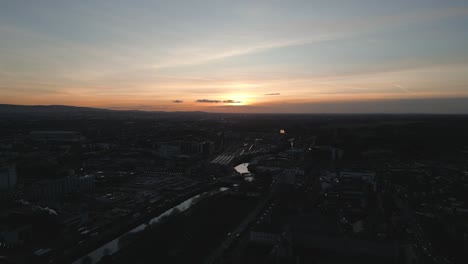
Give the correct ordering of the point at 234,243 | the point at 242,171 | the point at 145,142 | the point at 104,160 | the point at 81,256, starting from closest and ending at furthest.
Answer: the point at 81,256, the point at 234,243, the point at 242,171, the point at 104,160, the point at 145,142

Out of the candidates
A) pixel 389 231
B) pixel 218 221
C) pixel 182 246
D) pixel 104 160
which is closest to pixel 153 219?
pixel 218 221

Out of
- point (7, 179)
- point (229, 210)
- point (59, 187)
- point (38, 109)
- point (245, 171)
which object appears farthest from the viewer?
point (38, 109)

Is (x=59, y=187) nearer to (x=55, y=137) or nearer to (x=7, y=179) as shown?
(x=7, y=179)

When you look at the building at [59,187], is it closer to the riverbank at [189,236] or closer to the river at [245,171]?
the riverbank at [189,236]

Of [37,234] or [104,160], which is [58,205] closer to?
[37,234]

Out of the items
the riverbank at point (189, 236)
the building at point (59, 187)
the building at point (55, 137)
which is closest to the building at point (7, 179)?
the building at point (59, 187)

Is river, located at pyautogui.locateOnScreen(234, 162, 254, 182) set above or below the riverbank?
below

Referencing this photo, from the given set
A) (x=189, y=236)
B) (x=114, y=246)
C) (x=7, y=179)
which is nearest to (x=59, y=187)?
(x=7, y=179)

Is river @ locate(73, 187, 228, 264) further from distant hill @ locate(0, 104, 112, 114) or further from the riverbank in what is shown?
distant hill @ locate(0, 104, 112, 114)

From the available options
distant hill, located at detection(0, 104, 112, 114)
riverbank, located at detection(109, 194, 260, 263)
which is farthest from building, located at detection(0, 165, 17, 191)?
distant hill, located at detection(0, 104, 112, 114)
